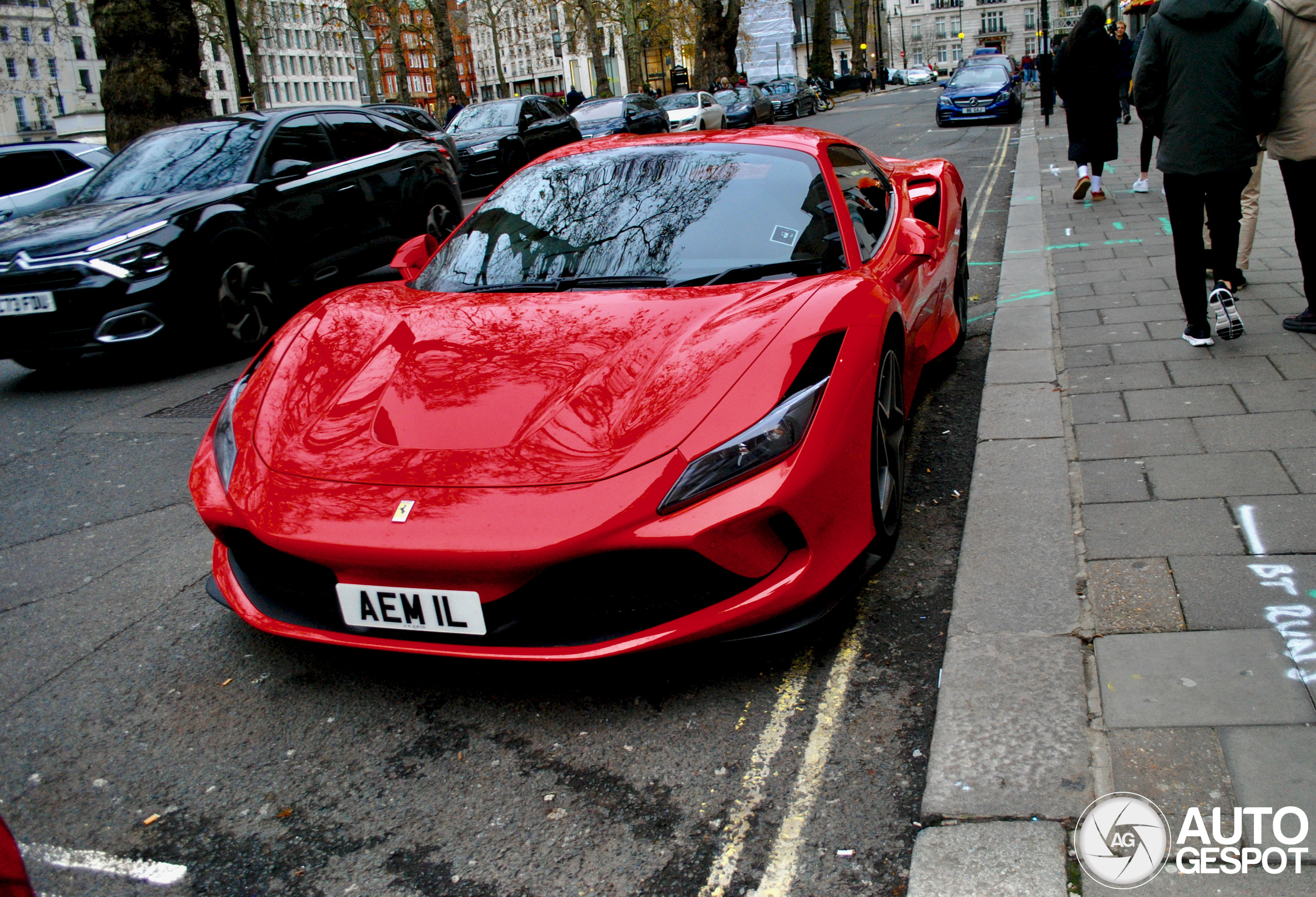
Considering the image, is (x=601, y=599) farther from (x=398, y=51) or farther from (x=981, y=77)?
(x=398, y=51)

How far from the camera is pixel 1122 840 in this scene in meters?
2.00

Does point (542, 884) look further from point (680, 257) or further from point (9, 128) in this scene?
point (9, 128)

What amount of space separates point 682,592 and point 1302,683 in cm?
137

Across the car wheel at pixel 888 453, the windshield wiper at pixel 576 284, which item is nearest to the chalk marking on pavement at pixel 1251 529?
the car wheel at pixel 888 453

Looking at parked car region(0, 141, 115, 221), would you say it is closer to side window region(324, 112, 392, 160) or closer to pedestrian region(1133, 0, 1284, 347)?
side window region(324, 112, 392, 160)

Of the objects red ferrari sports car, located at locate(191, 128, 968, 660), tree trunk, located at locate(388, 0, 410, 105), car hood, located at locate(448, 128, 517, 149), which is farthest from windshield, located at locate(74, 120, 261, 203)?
tree trunk, located at locate(388, 0, 410, 105)

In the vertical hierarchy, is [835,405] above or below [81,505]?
above

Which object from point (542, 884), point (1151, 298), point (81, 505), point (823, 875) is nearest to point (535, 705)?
point (542, 884)

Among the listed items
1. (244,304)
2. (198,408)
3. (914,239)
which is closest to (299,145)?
(244,304)

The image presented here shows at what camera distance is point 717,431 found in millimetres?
2584

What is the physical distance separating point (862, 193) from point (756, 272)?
3.24 feet

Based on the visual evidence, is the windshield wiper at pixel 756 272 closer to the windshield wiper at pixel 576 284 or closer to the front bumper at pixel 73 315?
the windshield wiper at pixel 576 284

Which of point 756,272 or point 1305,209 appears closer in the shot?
point 756,272

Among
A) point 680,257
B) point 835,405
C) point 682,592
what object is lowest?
point 682,592
